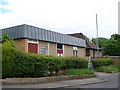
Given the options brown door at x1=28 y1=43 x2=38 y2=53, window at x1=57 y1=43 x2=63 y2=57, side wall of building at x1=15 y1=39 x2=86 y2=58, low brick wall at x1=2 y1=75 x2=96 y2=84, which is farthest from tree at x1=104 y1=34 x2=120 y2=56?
low brick wall at x1=2 y1=75 x2=96 y2=84

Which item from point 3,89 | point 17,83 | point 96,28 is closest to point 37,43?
point 17,83

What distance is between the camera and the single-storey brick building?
25.4 metres

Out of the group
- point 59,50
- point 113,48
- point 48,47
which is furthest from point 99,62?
point 113,48

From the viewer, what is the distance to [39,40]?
27.0m

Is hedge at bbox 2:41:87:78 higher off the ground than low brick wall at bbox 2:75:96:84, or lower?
higher

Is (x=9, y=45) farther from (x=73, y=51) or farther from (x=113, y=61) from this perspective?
(x=113, y=61)

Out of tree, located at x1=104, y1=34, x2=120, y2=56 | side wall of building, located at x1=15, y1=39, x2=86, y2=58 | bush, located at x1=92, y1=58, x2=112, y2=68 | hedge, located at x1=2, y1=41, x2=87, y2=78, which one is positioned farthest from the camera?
tree, located at x1=104, y1=34, x2=120, y2=56

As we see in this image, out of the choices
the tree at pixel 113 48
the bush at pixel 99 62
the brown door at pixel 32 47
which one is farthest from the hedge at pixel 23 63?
the tree at pixel 113 48

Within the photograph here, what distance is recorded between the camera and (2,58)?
1706 centimetres

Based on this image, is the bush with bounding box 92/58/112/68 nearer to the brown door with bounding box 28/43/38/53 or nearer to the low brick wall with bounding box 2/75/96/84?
the brown door with bounding box 28/43/38/53

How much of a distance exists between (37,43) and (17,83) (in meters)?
10.6

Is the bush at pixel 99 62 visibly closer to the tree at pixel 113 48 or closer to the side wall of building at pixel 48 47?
the side wall of building at pixel 48 47

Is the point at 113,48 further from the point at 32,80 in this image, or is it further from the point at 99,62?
the point at 32,80

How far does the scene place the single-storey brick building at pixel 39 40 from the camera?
25.4 m
